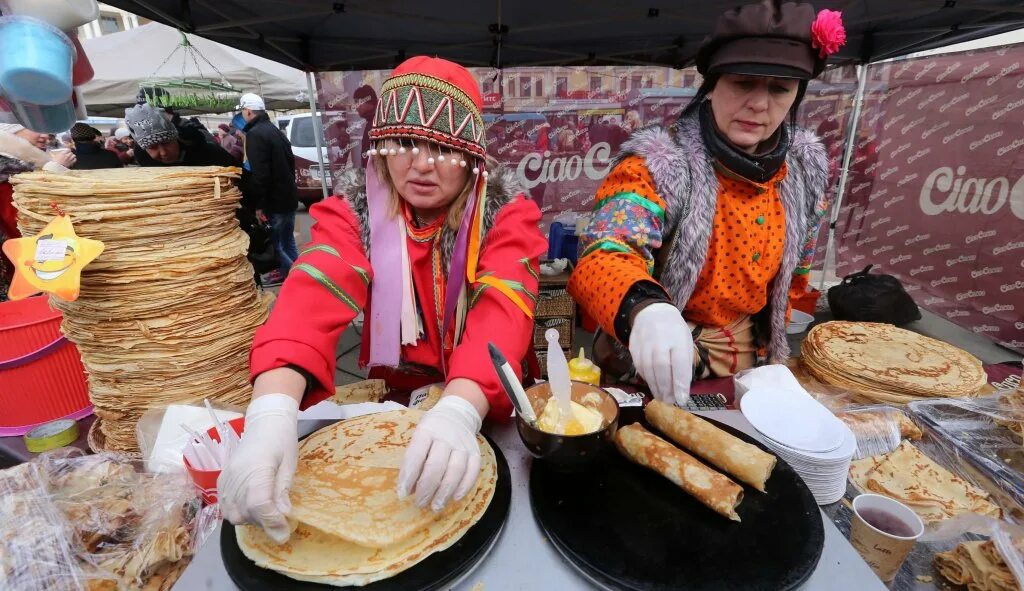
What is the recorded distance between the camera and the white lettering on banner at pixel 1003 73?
154 inches

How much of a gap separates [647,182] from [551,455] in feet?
3.75

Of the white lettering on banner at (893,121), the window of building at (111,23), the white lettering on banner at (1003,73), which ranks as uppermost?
the window of building at (111,23)

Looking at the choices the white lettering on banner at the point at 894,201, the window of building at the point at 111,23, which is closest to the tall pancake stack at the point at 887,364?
the white lettering on banner at the point at 894,201

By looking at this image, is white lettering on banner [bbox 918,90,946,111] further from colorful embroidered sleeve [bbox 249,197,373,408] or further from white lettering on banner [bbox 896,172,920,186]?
colorful embroidered sleeve [bbox 249,197,373,408]

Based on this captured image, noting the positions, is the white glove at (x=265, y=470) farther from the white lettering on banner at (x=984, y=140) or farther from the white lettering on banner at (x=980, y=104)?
the white lettering on banner at (x=980, y=104)

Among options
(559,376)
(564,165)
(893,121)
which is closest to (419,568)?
(559,376)

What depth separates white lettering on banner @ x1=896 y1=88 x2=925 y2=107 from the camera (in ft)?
15.4

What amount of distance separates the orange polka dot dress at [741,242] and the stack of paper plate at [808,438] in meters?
0.65

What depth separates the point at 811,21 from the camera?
145 cm

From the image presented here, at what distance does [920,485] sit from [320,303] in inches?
69.2

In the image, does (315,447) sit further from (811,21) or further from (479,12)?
→ (479,12)

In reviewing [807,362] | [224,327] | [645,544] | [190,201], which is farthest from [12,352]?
[807,362]

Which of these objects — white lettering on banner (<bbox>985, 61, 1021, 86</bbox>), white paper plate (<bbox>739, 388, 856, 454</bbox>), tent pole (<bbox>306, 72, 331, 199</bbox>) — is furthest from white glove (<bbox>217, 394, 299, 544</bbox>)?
white lettering on banner (<bbox>985, 61, 1021, 86</bbox>)

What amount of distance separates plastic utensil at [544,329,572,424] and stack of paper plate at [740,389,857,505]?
0.49 meters
